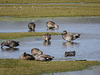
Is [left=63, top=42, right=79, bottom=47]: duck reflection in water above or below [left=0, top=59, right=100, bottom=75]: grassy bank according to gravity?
above

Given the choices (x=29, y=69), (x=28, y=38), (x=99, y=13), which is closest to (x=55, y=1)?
(x=99, y=13)

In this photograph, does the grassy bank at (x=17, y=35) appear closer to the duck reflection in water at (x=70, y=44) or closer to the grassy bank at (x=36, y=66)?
the duck reflection in water at (x=70, y=44)

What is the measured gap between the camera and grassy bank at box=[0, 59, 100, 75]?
16.2 meters

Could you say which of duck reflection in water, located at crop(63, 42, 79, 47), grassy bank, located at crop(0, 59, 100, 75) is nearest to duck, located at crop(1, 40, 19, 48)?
duck reflection in water, located at crop(63, 42, 79, 47)

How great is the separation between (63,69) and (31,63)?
5.85ft

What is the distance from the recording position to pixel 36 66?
17125 mm

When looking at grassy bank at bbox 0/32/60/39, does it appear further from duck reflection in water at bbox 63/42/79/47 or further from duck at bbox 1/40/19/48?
duck at bbox 1/40/19/48

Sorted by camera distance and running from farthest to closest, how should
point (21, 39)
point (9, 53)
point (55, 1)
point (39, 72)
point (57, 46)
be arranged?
1. point (55, 1)
2. point (21, 39)
3. point (57, 46)
4. point (9, 53)
5. point (39, 72)

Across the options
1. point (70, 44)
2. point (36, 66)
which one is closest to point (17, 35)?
point (70, 44)

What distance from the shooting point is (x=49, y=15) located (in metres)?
47.8

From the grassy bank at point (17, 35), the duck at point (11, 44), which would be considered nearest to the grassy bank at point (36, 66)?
the duck at point (11, 44)

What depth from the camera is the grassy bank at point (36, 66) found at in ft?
53.0

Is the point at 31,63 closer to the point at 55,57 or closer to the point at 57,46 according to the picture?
the point at 55,57

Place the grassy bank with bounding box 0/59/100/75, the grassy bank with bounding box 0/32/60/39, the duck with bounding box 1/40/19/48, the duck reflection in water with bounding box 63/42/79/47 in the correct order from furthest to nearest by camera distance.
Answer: the grassy bank with bounding box 0/32/60/39
the duck reflection in water with bounding box 63/42/79/47
the duck with bounding box 1/40/19/48
the grassy bank with bounding box 0/59/100/75
